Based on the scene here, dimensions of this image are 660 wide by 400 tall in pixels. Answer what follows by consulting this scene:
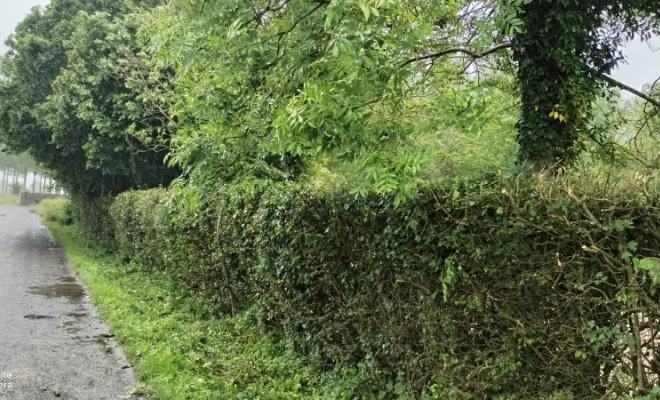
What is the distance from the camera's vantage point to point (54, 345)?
752 cm

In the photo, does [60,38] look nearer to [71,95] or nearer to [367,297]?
[71,95]

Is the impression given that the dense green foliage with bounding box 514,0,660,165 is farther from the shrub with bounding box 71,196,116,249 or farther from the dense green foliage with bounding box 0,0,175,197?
the shrub with bounding box 71,196,116,249

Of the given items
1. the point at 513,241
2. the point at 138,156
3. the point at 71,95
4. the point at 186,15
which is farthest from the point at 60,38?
the point at 513,241

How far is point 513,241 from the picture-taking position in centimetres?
409

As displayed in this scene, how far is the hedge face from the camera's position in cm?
364

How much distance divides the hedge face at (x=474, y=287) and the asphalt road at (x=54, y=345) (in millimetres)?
2376

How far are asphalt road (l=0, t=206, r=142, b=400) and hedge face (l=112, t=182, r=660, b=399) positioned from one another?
2376 millimetres

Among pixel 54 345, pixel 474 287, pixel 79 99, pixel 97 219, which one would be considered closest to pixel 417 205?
pixel 474 287

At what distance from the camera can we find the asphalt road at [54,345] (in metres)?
5.85

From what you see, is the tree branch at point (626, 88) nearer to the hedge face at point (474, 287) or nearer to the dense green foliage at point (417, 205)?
the dense green foliage at point (417, 205)

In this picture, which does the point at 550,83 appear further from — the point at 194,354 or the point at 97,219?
the point at 97,219

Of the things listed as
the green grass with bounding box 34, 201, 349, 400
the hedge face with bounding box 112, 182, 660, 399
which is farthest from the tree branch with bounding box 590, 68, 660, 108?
the green grass with bounding box 34, 201, 349, 400

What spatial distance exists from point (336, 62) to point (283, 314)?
13.0 ft

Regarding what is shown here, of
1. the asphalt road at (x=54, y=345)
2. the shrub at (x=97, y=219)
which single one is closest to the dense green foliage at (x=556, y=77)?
the asphalt road at (x=54, y=345)
